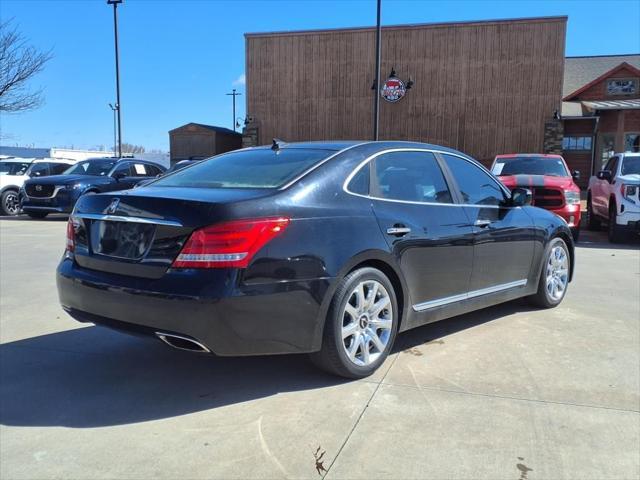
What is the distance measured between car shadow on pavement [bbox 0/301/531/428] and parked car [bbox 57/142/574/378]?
0.44 metres

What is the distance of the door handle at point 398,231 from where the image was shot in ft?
12.5

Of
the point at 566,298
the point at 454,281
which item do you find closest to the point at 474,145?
the point at 566,298

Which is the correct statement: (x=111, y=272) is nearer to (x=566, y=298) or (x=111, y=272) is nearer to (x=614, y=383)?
(x=614, y=383)

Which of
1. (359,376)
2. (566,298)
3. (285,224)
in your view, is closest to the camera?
(285,224)

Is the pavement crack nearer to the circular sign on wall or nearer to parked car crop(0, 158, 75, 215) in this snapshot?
parked car crop(0, 158, 75, 215)

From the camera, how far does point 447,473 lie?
2646 mm

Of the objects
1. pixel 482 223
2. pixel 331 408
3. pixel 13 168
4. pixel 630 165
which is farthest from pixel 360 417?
pixel 13 168

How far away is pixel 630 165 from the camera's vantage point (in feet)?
38.2

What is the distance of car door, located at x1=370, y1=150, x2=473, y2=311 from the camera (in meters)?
3.90

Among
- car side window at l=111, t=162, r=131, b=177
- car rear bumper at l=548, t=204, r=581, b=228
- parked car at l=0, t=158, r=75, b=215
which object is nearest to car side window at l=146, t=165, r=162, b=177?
car side window at l=111, t=162, r=131, b=177

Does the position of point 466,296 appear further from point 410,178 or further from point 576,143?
point 576,143

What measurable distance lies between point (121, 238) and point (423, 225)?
2.03m

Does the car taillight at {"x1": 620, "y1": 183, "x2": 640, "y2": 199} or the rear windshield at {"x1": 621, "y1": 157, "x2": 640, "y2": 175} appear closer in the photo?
the car taillight at {"x1": 620, "y1": 183, "x2": 640, "y2": 199}

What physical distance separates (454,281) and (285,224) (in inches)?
67.3
